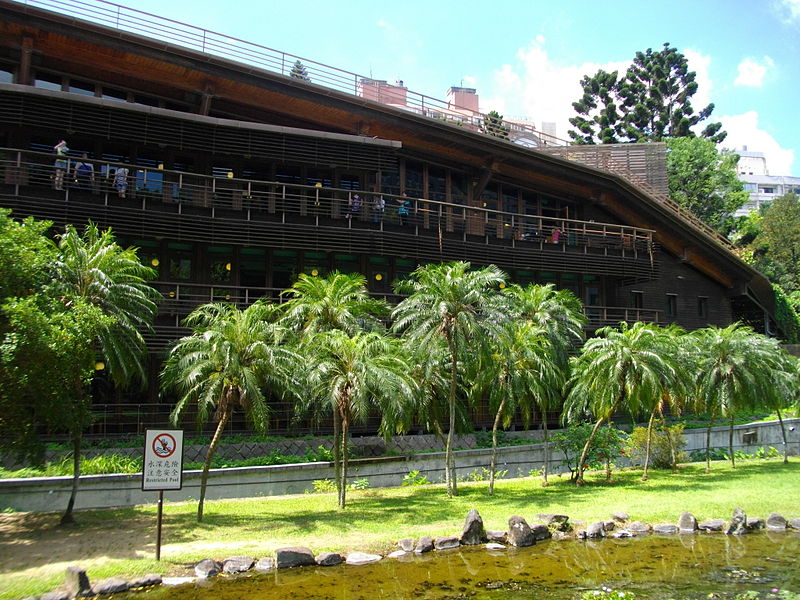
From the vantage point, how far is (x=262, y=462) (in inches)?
828

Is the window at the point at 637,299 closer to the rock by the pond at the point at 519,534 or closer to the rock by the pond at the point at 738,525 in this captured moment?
the rock by the pond at the point at 738,525

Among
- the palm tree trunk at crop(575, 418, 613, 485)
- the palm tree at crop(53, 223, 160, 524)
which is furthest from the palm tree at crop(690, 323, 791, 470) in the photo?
the palm tree at crop(53, 223, 160, 524)

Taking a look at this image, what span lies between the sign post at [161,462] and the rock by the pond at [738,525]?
12.7 meters

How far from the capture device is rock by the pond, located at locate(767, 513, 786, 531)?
1560 centimetres

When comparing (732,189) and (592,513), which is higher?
(732,189)

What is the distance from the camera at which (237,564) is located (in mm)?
12133

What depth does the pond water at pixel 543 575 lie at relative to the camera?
11.0 m

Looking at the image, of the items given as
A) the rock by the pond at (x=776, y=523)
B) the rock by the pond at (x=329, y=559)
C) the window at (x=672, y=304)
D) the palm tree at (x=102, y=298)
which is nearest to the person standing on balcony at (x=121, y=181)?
the palm tree at (x=102, y=298)

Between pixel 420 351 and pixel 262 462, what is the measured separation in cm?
664

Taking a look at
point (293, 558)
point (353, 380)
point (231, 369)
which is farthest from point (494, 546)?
point (231, 369)

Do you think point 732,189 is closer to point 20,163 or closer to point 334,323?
point 334,323

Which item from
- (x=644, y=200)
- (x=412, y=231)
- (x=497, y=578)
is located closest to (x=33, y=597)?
(x=497, y=578)

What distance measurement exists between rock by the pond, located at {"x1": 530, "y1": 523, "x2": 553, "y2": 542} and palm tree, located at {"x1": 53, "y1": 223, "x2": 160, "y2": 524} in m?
11.1

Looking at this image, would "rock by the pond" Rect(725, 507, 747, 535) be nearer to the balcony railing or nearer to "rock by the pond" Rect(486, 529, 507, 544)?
"rock by the pond" Rect(486, 529, 507, 544)
